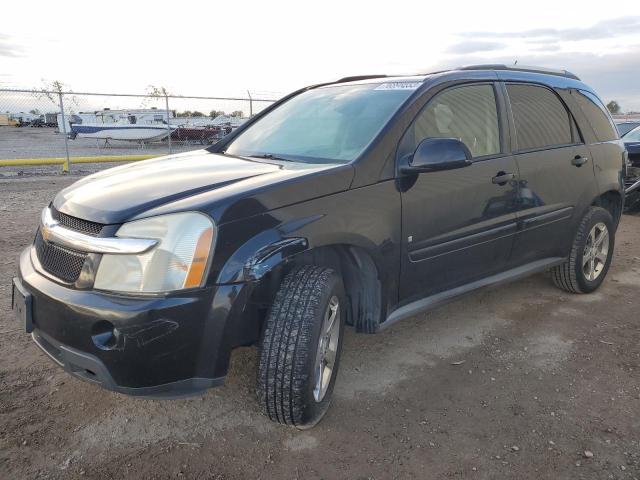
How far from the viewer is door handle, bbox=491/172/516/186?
3.38 meters

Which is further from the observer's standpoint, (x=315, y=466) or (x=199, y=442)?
(x=199, y=442)

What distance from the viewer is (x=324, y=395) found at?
8.71 feet

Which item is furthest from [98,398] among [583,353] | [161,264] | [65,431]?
[583,353]

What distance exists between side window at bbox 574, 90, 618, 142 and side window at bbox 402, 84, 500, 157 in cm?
124

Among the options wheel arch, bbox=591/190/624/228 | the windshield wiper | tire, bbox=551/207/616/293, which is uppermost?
the windshield wiper

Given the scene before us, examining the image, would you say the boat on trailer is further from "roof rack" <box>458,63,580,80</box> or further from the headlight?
the headlight

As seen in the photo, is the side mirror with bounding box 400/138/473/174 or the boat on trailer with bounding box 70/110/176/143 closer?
the side mirror with bounding box 400/138/473/174

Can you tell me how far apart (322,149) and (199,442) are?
172 cm

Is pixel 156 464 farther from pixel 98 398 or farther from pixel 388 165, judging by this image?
pixel 388 165

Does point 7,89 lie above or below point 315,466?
above

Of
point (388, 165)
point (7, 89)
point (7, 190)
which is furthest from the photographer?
point (7, 89)

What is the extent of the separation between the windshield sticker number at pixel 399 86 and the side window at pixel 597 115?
72.5 inches

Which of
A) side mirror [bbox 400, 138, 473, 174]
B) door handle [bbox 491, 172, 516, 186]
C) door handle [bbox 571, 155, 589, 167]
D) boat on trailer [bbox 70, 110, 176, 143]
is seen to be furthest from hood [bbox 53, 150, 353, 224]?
boat on trailer [bbox 70, 110, 176, 143]

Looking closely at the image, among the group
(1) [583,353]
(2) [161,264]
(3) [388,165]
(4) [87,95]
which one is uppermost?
(4) [87,95]
